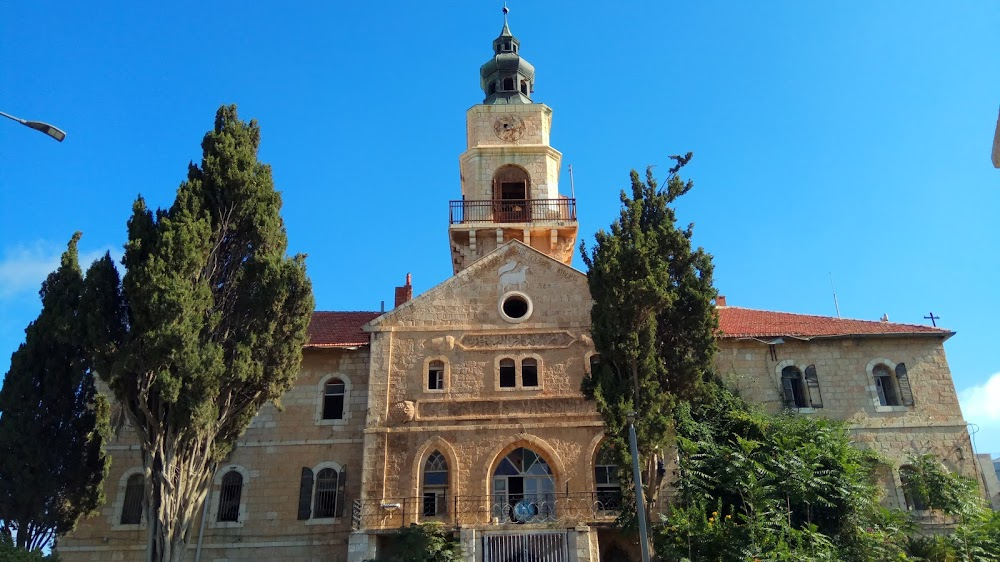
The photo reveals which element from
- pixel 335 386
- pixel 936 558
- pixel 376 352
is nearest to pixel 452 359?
pixel 376 352

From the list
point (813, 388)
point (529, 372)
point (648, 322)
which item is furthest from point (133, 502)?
point (813, 388)

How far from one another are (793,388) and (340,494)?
1462 cm

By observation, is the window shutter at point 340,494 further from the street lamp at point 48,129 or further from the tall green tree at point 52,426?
the street lamp at point 48,129

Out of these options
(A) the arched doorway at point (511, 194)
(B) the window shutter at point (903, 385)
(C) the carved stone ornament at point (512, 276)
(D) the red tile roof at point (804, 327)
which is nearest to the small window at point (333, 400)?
(C) the carved stone ornament at point (512, 276)

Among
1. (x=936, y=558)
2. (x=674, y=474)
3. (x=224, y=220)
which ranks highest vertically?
(x=224, y=220)

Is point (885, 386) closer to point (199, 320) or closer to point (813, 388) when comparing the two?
point (813, 388)

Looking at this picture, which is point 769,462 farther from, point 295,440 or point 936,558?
point 295,440

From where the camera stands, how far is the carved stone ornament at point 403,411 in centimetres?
2261

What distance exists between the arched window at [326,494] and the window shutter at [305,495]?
178mm

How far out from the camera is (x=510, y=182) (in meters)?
31.5

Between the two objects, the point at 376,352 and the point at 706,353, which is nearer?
the point at 706,353

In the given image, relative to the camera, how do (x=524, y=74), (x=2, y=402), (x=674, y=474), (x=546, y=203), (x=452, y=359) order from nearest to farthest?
(x=2, y=402)
(x=674, y=474)
(x=452, y=359)
(x=546, y=203)
(x=524, y=74)

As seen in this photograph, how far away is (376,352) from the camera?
23656mm

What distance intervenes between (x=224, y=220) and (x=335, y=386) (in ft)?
23.0
